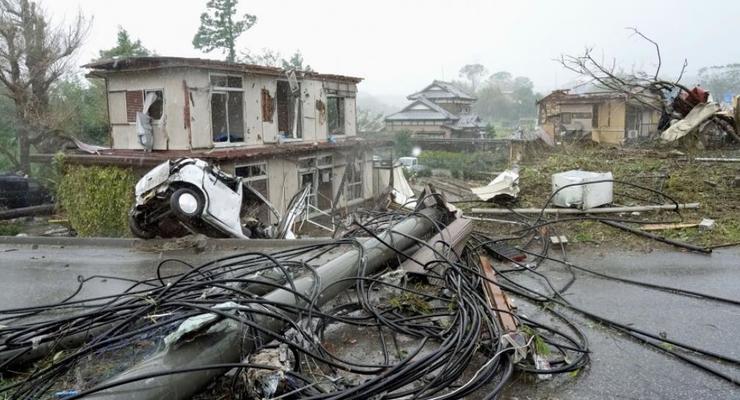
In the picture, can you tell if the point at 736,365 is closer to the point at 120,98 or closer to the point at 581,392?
the point at 581,392

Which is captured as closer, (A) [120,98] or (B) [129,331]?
(B) [129,331]

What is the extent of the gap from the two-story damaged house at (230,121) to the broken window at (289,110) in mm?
36

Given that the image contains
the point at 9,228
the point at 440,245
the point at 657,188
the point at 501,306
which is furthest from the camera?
the point at 9,228

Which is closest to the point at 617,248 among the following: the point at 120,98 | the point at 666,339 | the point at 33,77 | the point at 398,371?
the point at 666,339

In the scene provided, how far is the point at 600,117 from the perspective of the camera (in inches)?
1126

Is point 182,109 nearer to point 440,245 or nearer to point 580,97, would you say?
point 440,245

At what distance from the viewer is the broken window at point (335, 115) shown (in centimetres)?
2169

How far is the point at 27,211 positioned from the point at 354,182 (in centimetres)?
1240

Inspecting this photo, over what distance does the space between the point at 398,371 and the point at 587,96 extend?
96.0 feet

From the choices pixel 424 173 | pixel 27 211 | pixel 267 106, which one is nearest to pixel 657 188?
pixel 267 106

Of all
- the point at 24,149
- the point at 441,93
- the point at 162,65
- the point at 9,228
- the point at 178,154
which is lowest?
the point at 9,228

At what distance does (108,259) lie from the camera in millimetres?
7047

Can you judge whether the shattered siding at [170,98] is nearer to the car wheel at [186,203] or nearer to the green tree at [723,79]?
the car wheel at [186,203]

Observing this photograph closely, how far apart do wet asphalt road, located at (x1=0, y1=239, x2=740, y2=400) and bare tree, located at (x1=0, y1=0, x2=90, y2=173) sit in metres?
15.6
